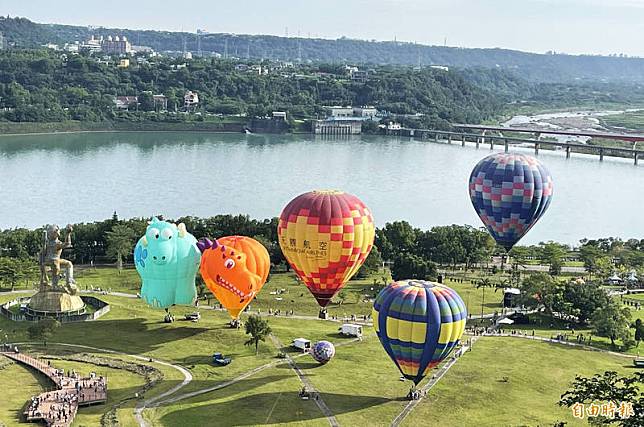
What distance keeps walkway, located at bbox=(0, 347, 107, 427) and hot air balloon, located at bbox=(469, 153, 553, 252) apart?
63.7 ft

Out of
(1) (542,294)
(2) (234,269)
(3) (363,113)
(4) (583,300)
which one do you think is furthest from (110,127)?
(4) (583,300)

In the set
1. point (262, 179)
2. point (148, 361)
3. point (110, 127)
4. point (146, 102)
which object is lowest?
point (262, 179)

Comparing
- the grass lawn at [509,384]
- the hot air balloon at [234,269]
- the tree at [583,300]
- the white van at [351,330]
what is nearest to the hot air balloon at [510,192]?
the tree at [583,300]

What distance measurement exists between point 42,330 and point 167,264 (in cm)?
471

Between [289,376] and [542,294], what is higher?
[542,294]

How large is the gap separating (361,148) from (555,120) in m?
65.8

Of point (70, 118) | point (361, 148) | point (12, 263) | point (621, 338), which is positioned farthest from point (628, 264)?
point (70, 118)

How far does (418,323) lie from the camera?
81.4 ft

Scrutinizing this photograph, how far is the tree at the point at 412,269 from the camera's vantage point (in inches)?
1602

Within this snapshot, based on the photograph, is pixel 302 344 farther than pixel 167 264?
No

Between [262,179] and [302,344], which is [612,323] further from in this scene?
[262,179]

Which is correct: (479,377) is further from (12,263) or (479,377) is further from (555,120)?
(555,120)

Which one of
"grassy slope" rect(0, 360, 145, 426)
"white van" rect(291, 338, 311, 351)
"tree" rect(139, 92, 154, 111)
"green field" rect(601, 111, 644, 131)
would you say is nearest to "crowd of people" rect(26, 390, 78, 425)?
"grassy slope" rect(0, 360, 145, 426)

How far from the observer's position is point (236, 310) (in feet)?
106
